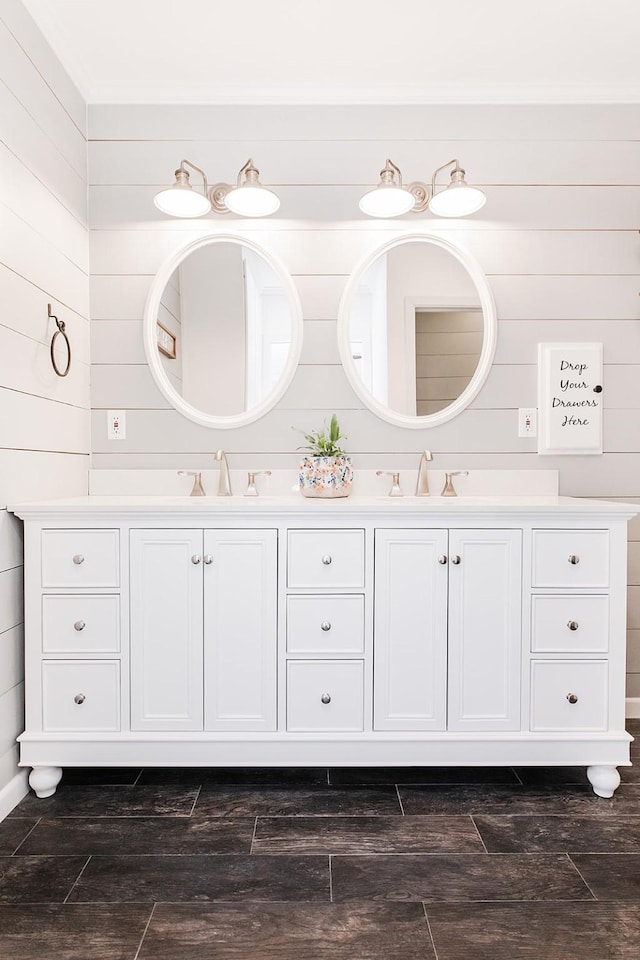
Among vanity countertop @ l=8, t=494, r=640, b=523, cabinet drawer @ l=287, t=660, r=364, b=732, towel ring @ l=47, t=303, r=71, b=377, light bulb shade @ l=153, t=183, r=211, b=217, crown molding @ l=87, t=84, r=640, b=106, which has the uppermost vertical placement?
crown molding @ l=87, t=84, r=640, b=106

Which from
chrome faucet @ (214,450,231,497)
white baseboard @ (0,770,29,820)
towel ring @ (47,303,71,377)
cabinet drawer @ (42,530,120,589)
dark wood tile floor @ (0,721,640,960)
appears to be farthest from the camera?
chrome faucet @ (214,450,231,497)

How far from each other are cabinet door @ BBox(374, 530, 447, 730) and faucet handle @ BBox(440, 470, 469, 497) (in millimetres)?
483

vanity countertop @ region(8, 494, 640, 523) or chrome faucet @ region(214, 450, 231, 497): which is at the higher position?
chrome faucet @ region(214, 450, 231, 497)

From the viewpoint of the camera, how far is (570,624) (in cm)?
201

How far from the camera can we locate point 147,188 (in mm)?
2498

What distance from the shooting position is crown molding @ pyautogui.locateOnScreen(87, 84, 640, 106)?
2455 mm

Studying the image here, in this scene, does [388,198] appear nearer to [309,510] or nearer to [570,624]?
[309,510]

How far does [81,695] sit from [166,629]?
334 mm

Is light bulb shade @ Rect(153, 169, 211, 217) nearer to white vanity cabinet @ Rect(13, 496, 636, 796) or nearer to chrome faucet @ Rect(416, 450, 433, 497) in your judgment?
white vanity cabinet @ Rect(13, 496, 636, 796)

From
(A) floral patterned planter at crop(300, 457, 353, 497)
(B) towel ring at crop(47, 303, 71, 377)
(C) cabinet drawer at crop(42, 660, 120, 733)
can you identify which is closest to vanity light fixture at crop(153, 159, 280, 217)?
(B) towel ring at crop(47, 303, 71, 377)

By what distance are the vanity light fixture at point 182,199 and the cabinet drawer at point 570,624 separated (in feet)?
5.98

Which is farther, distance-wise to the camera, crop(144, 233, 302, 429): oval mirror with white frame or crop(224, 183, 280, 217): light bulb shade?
crop(144, 233, 302, 429): oval mirror with white frame

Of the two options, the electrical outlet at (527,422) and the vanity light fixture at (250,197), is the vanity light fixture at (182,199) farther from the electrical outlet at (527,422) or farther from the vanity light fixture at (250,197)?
the electrical outlet at (527,422)

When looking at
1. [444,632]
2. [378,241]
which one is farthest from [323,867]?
[378,241]
